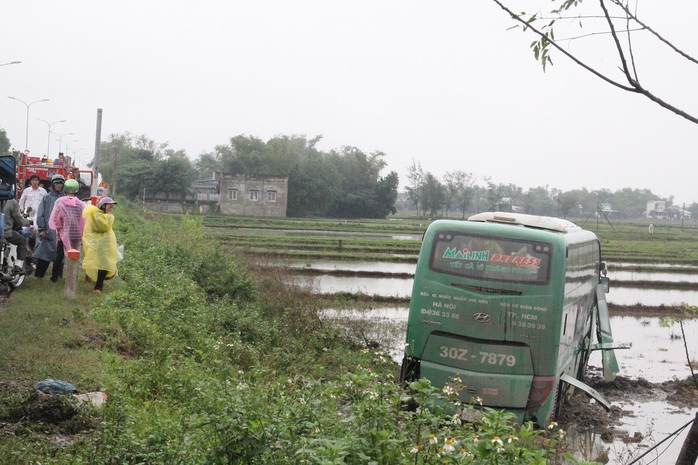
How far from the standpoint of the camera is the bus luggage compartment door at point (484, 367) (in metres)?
9.66

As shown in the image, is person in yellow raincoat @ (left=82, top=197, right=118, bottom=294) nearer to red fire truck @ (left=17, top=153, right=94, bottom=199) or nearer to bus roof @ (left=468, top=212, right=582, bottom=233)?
bus roof @ (left=468, top=212, right=582, bottom=233)

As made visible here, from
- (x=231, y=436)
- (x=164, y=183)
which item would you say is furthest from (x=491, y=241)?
(x=164, y=183)

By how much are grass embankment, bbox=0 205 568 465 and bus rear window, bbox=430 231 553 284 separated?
1993 mm

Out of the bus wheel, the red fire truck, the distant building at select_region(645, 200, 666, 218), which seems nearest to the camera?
the bus wheel

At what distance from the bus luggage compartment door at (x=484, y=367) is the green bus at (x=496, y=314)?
1cm

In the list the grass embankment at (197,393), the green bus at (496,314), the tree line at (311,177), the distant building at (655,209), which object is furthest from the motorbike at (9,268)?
the distant building at (655,209)

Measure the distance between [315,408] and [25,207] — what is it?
11668 millimetres

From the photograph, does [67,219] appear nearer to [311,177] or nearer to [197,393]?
[197,393]

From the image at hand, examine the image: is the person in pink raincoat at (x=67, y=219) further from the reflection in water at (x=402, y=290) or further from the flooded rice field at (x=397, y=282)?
the reflection in water at (x=402, y=290)

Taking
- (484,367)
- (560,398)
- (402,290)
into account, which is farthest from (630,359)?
(402,290)

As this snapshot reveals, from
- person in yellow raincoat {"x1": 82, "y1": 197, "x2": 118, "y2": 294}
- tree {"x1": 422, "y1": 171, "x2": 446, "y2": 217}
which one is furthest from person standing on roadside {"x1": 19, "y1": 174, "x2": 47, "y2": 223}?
tree {"x1": 422, "y1": 171, "x2": 446, "y2": 217}

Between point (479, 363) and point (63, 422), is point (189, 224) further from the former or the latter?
point (63, 422)

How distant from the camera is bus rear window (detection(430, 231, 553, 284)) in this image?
32.3ft

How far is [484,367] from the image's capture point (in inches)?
386
